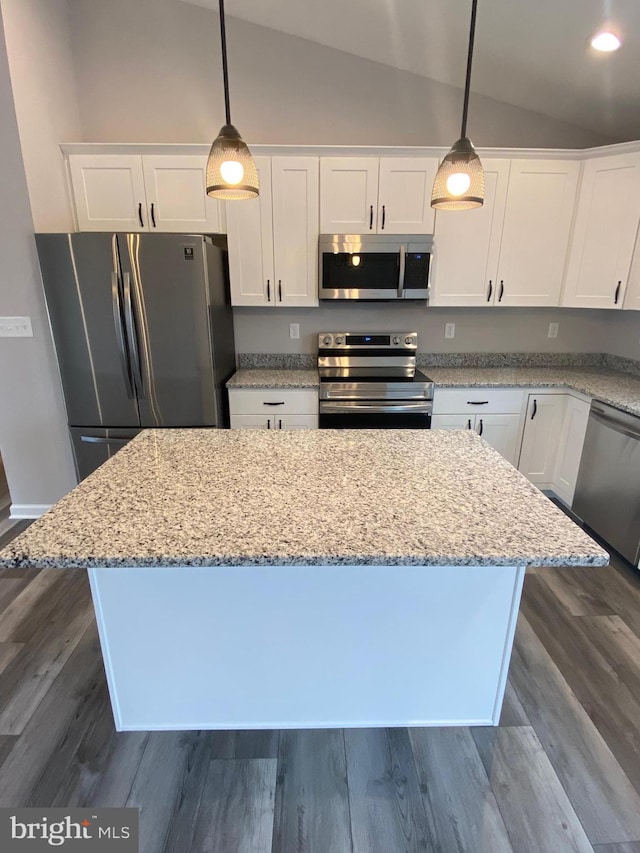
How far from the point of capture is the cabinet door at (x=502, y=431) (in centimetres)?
301

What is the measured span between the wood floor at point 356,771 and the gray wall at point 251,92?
10.8 ft

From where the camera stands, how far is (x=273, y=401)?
2969 mm

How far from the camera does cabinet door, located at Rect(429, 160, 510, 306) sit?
289 centimetres

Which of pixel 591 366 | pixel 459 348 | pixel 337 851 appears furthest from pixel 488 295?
pixel 337 851

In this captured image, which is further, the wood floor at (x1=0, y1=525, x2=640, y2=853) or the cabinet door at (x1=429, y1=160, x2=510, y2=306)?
the cabinet door at (x1=429, y1=160, x2=510, y2=306)

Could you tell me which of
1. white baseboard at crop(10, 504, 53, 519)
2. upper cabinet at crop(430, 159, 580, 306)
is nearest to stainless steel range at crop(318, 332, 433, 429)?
upper cabinet at crop(430, 159, 580, 306)

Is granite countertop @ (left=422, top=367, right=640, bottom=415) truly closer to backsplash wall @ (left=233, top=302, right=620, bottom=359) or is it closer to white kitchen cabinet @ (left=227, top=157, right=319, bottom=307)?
backsplash wall @ (left=233, top=302, right=620, bottom=359)

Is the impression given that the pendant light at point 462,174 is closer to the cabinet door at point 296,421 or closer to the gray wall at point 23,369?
the cabinet door at point 296,421

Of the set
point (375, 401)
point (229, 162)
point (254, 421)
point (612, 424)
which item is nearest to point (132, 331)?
point (254, 421)

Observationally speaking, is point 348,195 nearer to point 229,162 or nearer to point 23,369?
point 229,162

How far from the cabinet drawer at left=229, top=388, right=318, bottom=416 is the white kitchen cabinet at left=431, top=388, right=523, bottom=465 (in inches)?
33.8

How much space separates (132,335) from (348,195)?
1.65 m

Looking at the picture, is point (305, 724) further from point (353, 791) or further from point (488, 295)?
point (488, 295)

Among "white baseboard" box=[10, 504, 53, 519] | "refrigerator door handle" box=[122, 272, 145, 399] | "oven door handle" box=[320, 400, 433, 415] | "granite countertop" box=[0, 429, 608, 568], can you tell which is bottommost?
"white baseboard" box=[10, 504, 53, 519]
